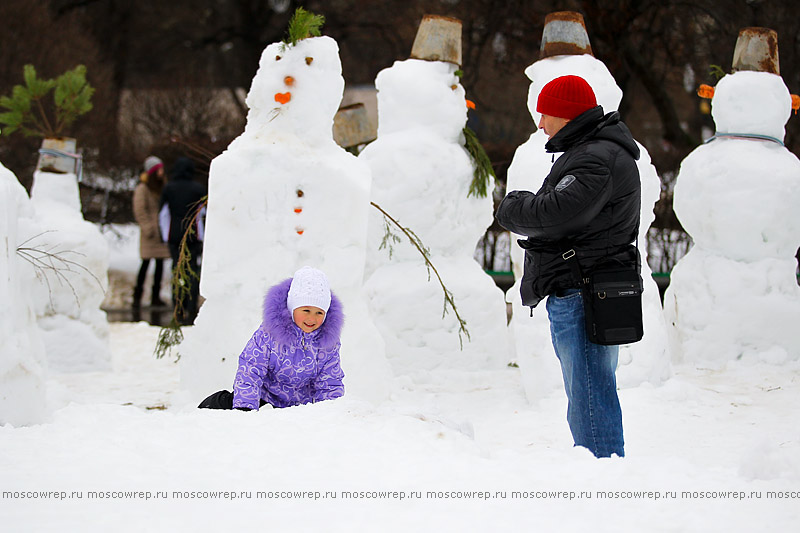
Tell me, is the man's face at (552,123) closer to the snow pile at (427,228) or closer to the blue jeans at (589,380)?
the blue jeans at (589,380)

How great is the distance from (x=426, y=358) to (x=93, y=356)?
2701 mm

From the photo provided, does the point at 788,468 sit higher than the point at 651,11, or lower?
lower

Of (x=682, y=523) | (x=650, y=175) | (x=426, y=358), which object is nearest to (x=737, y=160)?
(x=650, y=175)

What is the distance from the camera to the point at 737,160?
6.52 metres

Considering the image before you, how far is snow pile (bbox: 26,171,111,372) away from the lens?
22.4ft

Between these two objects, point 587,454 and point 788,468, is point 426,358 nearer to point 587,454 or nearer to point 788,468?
point 587,454

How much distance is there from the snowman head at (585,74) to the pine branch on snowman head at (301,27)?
4.95 ft

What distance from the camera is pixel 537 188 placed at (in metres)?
5.54

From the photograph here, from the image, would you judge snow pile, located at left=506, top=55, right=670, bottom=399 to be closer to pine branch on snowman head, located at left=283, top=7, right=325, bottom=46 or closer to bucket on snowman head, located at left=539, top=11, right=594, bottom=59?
bucket on snowman head, located at left=539, top=11, right=594, bottom=59

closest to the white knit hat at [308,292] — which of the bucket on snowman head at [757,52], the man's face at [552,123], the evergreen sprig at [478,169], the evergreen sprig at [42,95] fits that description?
the man's face at [552,123]

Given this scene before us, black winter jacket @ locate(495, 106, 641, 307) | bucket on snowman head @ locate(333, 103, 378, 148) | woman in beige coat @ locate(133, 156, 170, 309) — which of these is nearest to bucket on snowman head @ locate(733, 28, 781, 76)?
bucket on snowman head @ locate(333, 103, 378, 148)

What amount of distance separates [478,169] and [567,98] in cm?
344

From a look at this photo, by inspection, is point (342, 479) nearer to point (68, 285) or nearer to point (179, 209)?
point (68, 285)

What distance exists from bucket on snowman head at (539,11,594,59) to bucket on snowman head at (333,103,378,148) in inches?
69.7
